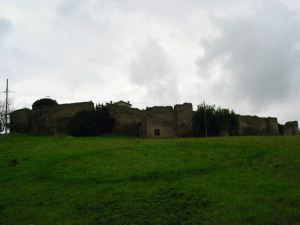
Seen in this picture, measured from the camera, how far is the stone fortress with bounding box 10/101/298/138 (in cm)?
4129

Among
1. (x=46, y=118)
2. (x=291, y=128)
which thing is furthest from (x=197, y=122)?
(x=46, y=118)

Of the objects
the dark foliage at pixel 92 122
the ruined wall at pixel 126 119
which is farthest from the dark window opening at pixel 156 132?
the dark foliage at pixel 92 122

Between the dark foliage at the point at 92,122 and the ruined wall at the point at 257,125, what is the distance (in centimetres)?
2539

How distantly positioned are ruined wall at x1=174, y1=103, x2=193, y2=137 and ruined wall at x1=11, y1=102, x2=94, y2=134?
1669 centimetres

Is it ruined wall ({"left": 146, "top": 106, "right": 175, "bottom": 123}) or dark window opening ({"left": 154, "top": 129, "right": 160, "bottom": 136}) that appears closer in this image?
dark window opening ({"left": 154, "top": 129, "right": 160, "bottom": 136})

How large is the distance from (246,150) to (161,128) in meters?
20.7

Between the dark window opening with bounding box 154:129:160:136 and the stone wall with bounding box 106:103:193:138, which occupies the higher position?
the stone wall with bounding box 106:103:193:138

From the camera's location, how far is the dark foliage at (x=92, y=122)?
40.6 m

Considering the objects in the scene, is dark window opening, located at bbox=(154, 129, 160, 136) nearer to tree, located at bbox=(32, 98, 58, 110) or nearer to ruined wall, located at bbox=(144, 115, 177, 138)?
ruined wall, located at bbox=(144, 115, 177, 138)

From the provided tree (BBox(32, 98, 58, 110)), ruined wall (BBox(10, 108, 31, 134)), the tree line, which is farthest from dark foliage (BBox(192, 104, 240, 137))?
tree (BBox(32, 98, 58, 110))

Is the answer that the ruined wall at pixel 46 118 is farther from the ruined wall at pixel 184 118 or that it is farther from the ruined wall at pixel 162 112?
the ruined wall at pixel 184 118

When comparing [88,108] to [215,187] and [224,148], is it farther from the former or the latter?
[215,187]

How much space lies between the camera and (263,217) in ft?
23.7

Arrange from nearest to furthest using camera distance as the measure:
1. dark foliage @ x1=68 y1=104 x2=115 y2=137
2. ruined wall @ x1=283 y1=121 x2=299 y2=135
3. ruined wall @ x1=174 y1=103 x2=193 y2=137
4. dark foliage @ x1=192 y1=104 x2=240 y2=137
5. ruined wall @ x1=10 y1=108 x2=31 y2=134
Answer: dark foliage @ x1=192 y1=104 x2=240 y2=137 < ruined wall @ x1=174 y1=103 x2=193 y2=137 < dark foliage @ x1=68 y1=104 x2=115 y2=137 < ruined wall @ x1=283 y1=121 x2=299 y2=135 < ruined wall @ x1=10 y1=108 x2=31 y2=134
